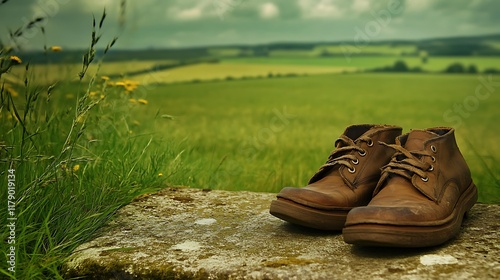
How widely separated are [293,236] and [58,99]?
2517 mm

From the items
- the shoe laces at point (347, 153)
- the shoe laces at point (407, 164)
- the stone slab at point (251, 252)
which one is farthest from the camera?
the shoe laces at point (347, 153)

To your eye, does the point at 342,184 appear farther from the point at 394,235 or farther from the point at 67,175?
the point at 67,175

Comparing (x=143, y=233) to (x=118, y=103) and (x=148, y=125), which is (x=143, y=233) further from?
(x=148, y=125)

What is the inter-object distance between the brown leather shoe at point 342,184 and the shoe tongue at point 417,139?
5.5 inches

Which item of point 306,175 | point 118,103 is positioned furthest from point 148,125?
point 306,175

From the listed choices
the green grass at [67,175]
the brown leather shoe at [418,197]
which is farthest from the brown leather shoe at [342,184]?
the green grass at [67,175]

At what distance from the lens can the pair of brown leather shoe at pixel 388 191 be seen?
7.45 ft

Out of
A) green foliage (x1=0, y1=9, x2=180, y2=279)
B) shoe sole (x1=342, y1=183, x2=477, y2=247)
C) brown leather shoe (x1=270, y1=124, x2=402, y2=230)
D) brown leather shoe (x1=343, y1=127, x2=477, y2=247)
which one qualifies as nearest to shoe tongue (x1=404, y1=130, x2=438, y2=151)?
brown leather shoe (x1=343, y1=127, x2=477, y2=247)

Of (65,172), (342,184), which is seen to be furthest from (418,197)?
(65,172)

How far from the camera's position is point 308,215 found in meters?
2.55

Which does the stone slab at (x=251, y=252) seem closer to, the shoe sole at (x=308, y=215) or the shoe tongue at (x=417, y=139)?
the shoe sole at (x=308, y=215)

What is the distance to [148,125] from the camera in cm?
470

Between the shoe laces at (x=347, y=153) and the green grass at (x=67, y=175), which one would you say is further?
the shoe laces at (x=347, y=153)

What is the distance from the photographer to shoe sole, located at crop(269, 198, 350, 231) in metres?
2.55
